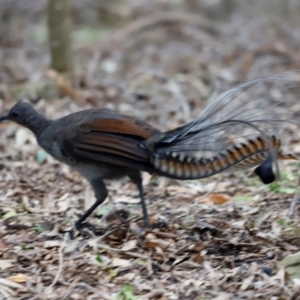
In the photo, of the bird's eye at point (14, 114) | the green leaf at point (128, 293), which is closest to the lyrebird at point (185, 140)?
the bird's eye at point (14, 114)

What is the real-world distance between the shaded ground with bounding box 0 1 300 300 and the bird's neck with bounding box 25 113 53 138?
2.02 ft

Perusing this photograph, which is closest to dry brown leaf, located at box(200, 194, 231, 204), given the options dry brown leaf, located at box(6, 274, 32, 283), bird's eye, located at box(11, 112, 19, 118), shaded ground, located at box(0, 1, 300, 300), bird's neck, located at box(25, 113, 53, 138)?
shaded ground, located at box(0, 1, 300, 300)

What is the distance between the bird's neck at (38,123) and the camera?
5353 millimetres

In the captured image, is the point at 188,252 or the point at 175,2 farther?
the point at 175,2

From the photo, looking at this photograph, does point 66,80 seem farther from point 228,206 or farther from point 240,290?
point 240,290

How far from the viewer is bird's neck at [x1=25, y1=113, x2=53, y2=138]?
5353mm

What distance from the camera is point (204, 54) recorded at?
10.7 m

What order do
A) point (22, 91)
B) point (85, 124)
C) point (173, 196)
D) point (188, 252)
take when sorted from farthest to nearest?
point (22, 91)
point (173, 196)
point (85, 124)
point (188, 252)

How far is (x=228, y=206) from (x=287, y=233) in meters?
0.89

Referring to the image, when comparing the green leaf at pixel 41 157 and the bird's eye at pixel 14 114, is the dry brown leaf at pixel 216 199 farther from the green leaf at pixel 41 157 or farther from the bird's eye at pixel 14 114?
the green leaf at pixel 41 157

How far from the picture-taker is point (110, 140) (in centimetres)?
491

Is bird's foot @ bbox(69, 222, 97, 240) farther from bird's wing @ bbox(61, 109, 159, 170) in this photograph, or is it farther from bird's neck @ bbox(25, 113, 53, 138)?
bird's neck @ bbox(25, 113, 53, 138)

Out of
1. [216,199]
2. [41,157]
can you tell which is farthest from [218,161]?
[41,157]

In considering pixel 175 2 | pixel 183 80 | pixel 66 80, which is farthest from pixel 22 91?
pixel 175 2
